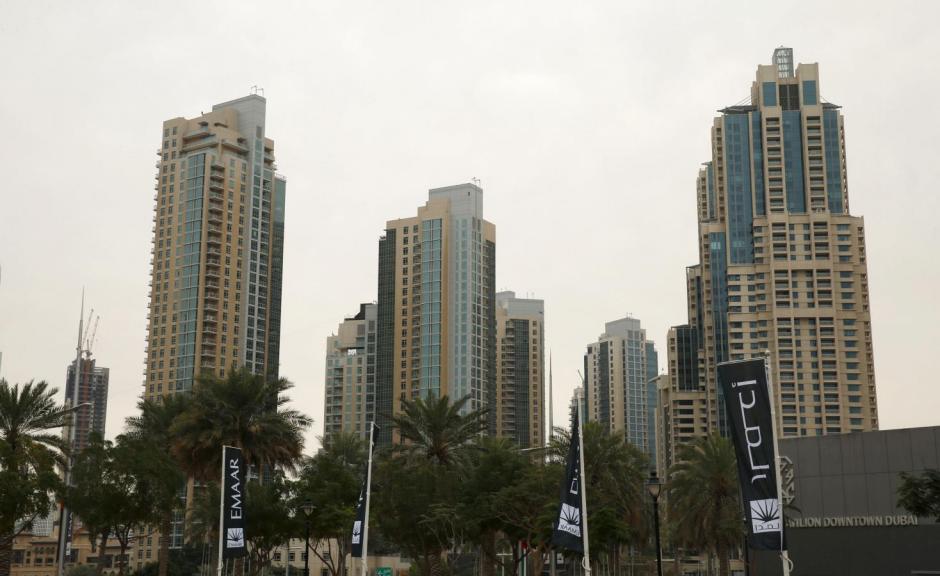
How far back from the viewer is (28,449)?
57.3 metres

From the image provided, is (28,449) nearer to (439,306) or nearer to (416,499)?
(416,499)

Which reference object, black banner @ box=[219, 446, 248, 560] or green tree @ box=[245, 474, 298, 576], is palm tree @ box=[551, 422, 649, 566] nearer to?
green tree @ box=[245, 474, 298, 576]

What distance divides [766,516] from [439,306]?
155666mm

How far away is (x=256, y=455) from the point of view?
66.4 m

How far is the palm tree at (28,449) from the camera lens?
2202 inches

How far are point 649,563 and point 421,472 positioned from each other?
61227mm

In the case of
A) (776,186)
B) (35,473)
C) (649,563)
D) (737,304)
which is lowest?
(649,563)

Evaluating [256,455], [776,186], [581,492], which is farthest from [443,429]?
[776,186]

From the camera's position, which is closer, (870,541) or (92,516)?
(870,541)

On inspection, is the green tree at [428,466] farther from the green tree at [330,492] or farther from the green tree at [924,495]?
the green tree at [924,495]

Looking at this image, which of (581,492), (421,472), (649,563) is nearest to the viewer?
(581,492)

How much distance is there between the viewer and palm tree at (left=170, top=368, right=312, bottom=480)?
64938mm

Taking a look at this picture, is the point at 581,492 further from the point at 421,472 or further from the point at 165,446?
the point at 165,446

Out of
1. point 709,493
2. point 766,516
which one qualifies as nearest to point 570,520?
point 766,516
